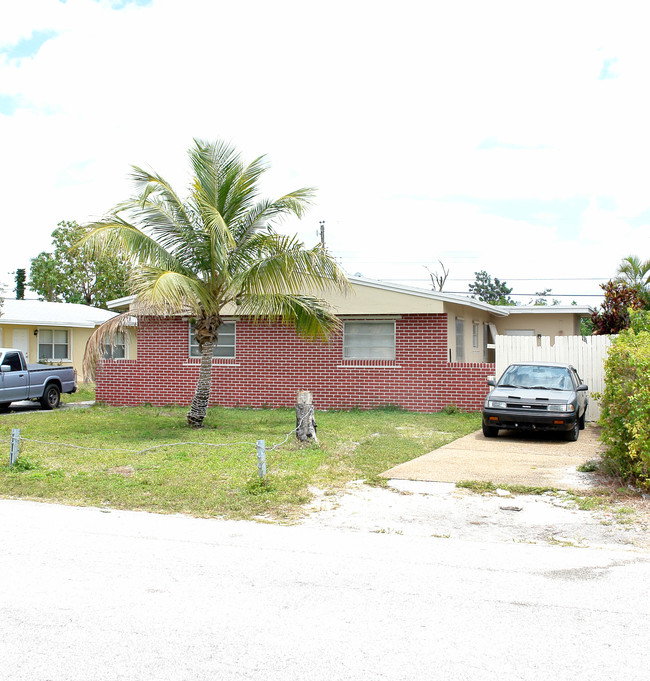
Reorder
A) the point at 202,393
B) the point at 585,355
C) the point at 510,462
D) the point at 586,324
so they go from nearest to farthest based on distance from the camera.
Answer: the point at 510,462
the point at 202,393
the point at 585,355
the point at 586,324

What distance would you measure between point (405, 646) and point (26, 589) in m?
2.94

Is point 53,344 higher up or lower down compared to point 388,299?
lower down

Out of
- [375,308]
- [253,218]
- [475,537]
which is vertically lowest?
[475,537]

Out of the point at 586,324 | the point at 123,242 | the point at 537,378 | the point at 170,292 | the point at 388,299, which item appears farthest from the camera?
the point at 586,324

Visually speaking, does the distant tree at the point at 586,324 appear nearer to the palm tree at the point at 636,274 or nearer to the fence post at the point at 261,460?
the palm tree at the point at 636,274

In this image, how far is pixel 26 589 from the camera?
5367 mm

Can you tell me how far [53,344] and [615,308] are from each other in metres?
23.1

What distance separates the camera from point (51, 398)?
21.5 m

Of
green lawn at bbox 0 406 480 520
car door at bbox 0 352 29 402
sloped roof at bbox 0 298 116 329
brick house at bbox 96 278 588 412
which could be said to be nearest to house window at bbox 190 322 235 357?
brick house at bbox 96 278 588 412

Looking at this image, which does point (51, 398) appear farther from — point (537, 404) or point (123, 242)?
point (537, 404)

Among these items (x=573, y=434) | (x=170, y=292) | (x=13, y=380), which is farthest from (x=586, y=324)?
(x=170, y=292)

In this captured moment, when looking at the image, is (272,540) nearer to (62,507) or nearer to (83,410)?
(62,507)

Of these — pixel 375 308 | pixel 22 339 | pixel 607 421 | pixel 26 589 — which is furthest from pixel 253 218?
pixel 22 339

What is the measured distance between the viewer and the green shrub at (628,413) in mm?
8555
